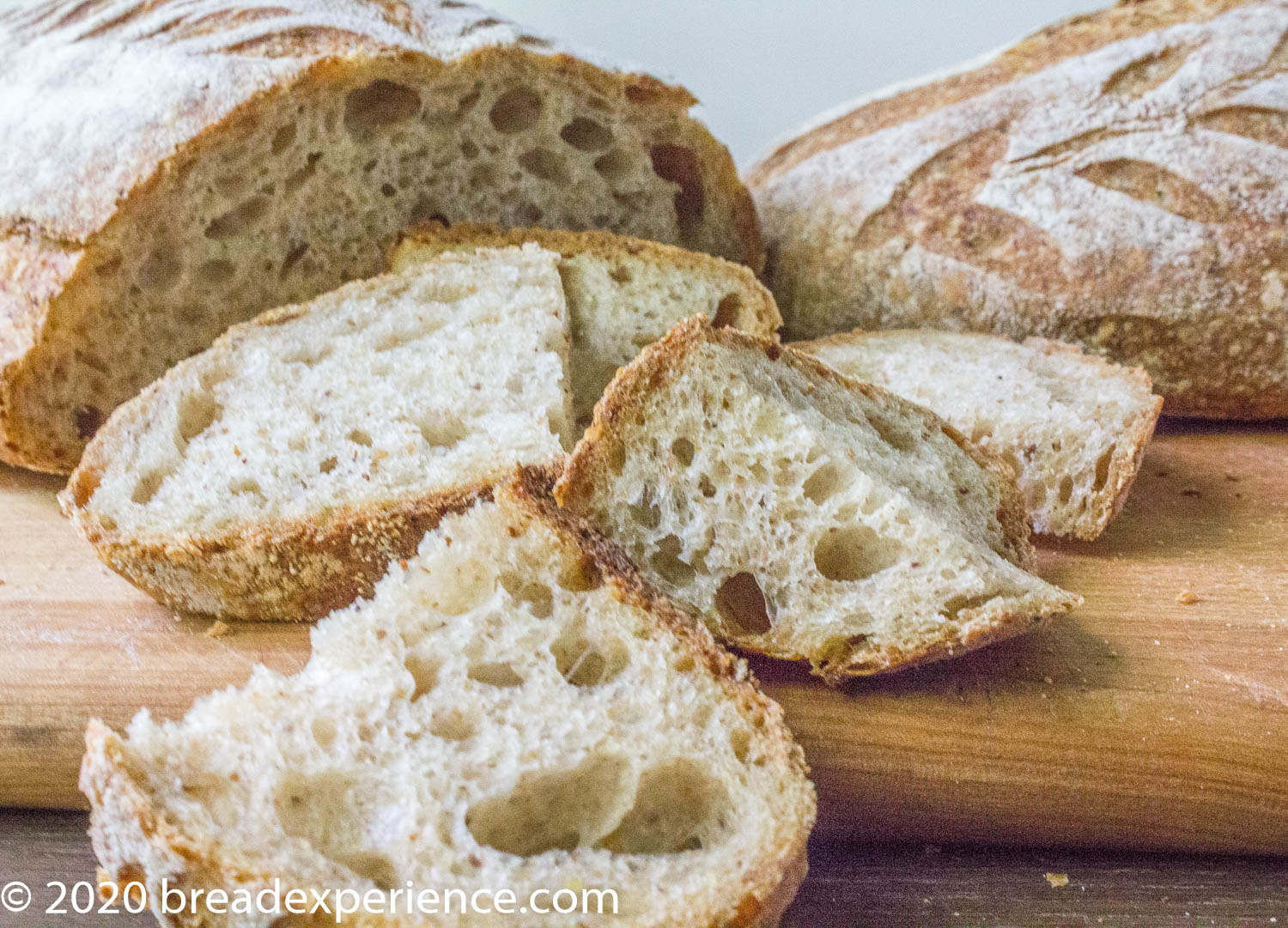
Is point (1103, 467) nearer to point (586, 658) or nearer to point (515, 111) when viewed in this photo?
point (586, 658)

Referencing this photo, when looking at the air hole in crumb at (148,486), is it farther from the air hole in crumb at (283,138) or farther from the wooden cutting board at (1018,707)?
the air hole in crumb at (283,138)

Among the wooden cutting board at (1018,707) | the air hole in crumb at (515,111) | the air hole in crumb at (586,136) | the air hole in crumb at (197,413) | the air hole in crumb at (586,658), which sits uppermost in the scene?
the air hole in crumb at (515,111)

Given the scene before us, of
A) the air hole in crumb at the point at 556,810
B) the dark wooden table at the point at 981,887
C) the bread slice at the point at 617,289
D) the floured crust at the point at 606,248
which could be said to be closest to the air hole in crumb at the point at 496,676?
the air hole in crumb at the point at 556,810

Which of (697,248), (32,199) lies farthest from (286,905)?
(697,248)

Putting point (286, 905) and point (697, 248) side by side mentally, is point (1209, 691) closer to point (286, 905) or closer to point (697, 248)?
point (286, 905)

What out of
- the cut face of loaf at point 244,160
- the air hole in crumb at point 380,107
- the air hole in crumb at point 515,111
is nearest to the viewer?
the cut face of loaf at point 244,160

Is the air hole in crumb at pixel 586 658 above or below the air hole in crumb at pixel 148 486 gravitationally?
below

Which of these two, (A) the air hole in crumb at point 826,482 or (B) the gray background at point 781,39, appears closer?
(A) the air hole in crumb at point 826,482
